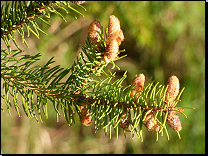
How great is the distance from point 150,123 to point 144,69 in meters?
1.07

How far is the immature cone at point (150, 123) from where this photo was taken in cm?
29

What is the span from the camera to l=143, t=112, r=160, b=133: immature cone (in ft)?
0.96

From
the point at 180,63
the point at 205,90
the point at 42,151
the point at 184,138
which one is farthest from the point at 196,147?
the point at 42,151

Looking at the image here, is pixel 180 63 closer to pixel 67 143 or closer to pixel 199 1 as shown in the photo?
pixel 199 1

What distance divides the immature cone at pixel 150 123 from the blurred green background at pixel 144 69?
2.92ft

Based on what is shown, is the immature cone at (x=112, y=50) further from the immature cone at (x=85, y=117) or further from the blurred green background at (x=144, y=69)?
the blurred green background at (x=144, y=69)

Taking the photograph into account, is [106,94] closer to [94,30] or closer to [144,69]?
[94,30]

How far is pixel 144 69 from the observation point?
1325mm

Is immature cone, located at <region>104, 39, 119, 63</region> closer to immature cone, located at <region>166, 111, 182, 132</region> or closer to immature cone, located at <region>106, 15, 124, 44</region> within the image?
immature cone, located at <region>106, 15, 124, 44</region>

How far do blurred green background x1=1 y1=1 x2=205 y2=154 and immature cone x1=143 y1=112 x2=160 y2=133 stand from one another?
0.89m

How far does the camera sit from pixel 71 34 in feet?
3.94

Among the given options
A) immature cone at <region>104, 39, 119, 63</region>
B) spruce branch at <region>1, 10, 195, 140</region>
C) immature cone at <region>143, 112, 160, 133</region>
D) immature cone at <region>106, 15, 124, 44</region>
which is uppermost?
immature cone at <region>106, 15, 124, 44</region>

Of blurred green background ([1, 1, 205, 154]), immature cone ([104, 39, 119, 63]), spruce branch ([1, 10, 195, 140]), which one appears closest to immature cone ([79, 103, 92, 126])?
spruce branch ([1, 10, 195, 140])

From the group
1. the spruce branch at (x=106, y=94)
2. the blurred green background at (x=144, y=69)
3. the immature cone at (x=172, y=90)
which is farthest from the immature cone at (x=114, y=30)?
the blurred green background at (x=144, y=69)
